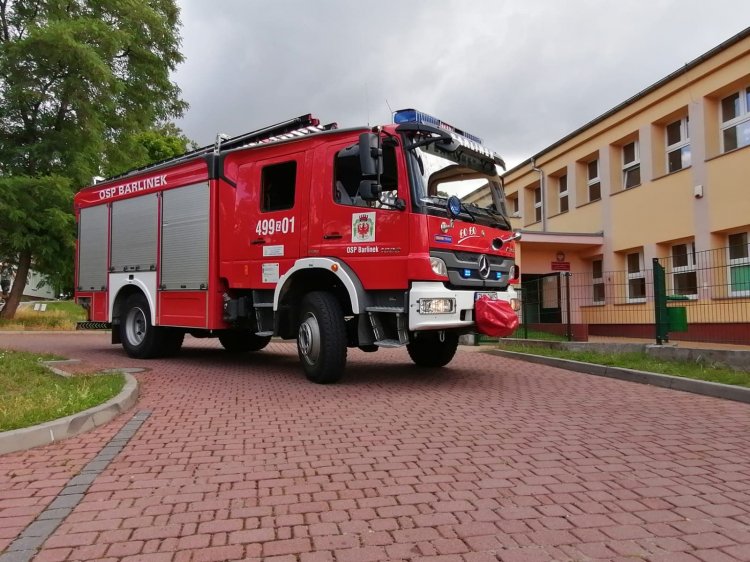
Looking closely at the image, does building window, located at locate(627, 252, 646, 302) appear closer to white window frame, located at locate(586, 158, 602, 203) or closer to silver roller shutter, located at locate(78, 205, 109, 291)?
white window frame, located at locate(586, 158, 602, 203)

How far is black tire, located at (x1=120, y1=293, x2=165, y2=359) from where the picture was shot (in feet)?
33.8

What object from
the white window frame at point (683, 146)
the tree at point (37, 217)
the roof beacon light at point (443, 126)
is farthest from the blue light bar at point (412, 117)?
the tree at point (37, 217)

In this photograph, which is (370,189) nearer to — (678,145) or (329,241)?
(329,241)

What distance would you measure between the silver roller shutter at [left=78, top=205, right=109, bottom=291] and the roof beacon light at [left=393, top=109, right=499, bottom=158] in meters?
6.75

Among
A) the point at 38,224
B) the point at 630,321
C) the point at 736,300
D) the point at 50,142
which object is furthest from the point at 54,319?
the point at 736,300

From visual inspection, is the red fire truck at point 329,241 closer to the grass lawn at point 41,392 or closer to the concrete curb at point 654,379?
the concrete curb at point 654,379

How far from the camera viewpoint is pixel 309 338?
7574 mm

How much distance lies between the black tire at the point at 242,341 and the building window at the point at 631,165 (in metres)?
10.9

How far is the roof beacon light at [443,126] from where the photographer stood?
732 cm

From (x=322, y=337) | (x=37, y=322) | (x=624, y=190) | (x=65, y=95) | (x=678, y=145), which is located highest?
(x=65, y=95)

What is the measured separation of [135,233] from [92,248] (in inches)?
65.8

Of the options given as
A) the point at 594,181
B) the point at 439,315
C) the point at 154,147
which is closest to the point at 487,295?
the point at 439,315

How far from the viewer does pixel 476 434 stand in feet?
16.5

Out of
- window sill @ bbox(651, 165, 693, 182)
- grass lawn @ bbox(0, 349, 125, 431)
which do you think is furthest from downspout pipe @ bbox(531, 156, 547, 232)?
grass lawn @ bbox(0, 349, 125, 431)
